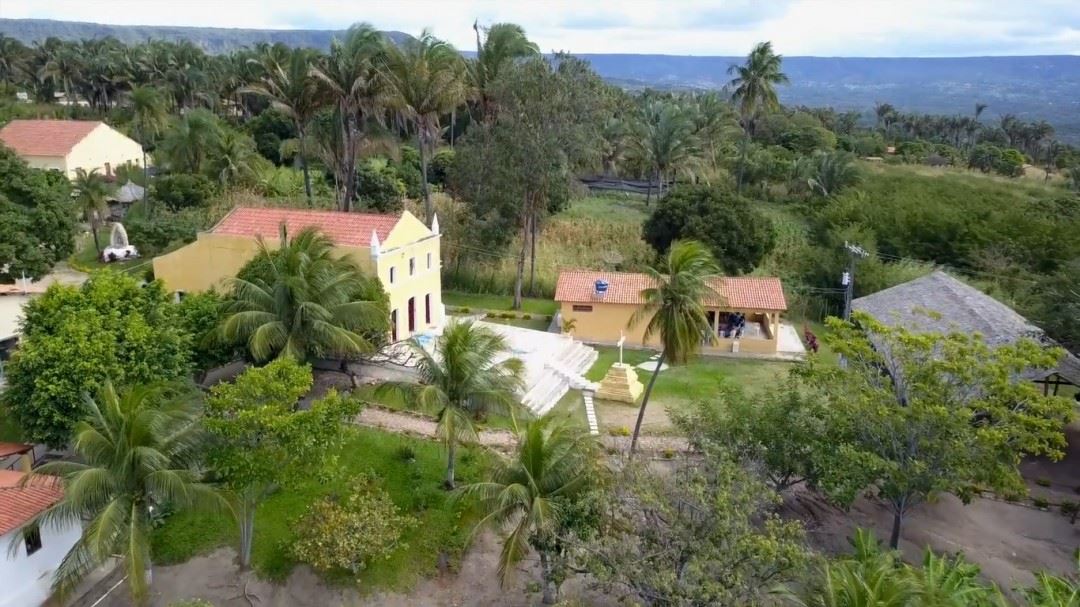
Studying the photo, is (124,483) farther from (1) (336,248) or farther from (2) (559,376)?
(2) (559,376)

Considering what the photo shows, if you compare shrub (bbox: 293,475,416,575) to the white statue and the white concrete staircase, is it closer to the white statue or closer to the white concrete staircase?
the white concrete staircase

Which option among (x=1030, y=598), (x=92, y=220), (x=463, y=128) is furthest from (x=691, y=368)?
(x=463, y=128)

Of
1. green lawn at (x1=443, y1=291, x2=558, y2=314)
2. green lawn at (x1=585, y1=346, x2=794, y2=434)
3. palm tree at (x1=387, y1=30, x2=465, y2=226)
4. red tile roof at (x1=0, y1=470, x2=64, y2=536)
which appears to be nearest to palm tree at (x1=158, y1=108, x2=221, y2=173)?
palm tree at (x1=387, y1=30, x2=465, y2=226)

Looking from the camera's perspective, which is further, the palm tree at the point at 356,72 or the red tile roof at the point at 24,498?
the palm tree at the point at 356,72

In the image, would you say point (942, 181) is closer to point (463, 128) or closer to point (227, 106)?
point (463, 128)

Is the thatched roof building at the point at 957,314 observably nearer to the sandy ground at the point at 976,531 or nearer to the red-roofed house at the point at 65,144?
the sandy ground at the point at 976,531

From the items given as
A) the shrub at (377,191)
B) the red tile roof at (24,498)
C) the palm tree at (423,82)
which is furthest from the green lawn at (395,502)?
the shrub at (377,191)

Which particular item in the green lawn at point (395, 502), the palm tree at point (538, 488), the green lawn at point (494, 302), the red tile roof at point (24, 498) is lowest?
the green lawn at point (395, 502)
